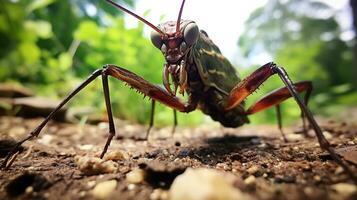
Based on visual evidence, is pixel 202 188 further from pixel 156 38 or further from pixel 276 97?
pixel 276 97

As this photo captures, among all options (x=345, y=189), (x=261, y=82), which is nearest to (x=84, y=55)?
(x=261, y=82)

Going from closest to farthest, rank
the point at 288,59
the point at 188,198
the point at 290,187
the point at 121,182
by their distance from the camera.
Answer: the point at 188,198 → the point at 290,187 → the point at 121,182 → the point at 288,59

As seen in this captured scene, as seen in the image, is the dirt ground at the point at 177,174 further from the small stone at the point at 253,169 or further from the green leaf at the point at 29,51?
the green leaf at the point at 29,51

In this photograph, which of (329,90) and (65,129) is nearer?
(65,129)

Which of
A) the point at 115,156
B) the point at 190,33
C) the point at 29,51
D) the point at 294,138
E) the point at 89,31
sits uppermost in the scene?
the point at 29,51

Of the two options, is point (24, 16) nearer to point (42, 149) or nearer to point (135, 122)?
point (135, 122)

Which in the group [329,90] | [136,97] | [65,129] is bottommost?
[65,129]

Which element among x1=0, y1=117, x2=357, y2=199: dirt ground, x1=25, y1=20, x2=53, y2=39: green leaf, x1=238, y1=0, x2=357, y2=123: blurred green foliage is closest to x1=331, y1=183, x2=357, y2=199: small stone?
x1=0, y1=117, x2=357, y2=199: dirt ground

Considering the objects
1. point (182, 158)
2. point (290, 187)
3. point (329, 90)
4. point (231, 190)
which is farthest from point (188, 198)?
point (329, 90)
